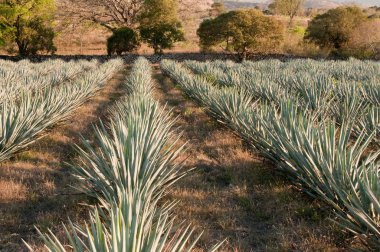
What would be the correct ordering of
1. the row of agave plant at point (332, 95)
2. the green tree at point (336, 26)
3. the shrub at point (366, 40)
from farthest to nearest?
the green tree at point (336, 26) → the shrub at point (366, 40) → the row of agave plant at point (332, 95)

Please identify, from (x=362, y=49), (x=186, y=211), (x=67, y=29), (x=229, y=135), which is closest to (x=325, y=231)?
(x=186, y=211)

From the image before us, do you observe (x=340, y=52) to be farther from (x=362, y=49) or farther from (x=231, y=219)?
(x=231, y=219)

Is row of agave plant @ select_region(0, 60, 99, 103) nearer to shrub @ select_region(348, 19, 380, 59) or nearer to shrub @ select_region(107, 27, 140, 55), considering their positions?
shrub @ select_region(107, 27, 140, 55)

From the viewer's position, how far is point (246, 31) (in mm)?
23984

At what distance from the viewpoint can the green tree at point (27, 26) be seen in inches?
1005

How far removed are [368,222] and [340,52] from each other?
25.2 meters

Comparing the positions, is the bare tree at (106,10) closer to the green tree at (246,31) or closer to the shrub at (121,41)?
the shrub at (121,41)

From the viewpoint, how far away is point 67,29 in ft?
100

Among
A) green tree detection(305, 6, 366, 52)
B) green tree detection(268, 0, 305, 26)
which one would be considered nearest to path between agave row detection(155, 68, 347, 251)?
green tree detection(305, 6, 366, 52)

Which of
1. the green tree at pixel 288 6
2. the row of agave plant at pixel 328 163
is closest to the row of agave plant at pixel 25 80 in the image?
the row of agave plant at pixel 328 163

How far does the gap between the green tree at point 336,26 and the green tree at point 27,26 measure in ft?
63.3

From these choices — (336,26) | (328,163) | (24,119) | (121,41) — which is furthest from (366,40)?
(24,119)

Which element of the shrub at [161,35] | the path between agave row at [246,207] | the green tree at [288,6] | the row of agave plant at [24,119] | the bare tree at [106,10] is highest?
the green tree at [288,6]

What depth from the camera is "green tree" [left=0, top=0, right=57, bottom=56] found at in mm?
25516
